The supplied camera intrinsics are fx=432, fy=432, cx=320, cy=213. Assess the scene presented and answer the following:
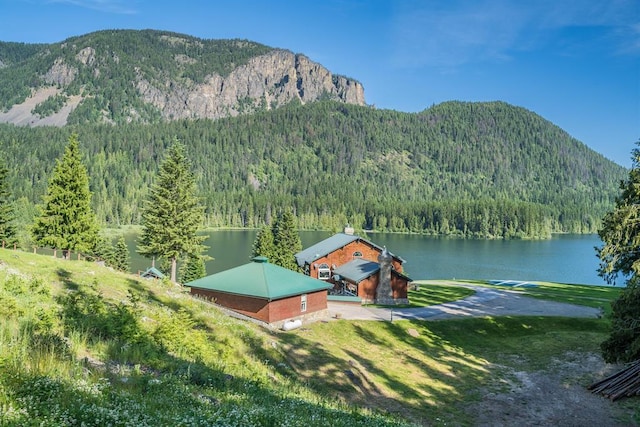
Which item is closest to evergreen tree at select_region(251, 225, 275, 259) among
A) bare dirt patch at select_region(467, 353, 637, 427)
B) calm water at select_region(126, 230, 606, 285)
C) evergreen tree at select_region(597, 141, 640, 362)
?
calm water at select_region(126, 230, 606, 285)

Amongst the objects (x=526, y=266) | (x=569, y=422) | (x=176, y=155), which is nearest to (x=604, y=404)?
(x=569, y=422)

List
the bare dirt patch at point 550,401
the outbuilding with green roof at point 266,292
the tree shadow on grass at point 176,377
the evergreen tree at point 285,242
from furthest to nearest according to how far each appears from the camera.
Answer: the evergreen tree at point 285,242
the outbuilding with green roof at point 266,292
the bare dirt patch at point 550,401
the tree shadow on grass at point 176,377

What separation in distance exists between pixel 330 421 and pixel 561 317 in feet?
116

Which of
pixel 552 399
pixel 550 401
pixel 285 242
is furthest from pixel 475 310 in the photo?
pixel 285 242

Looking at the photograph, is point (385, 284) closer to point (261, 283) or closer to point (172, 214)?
point (261, 283)

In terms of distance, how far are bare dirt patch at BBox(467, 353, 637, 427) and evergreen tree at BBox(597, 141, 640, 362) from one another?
2.64m

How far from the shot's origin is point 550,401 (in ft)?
69.6

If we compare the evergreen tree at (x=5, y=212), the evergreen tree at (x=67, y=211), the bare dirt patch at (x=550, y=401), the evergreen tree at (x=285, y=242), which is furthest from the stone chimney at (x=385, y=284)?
the evergreen tree at (x=5, y=212)

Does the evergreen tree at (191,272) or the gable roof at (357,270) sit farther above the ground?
the gable roof at (357,270)

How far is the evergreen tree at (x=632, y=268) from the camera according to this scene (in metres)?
20.4

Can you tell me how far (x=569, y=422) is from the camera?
62.2 ft

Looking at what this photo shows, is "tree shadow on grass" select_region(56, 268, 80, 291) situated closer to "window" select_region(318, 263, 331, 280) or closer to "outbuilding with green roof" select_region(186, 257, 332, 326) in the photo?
"outbuilding with green roof" select_region(186, 257, 332, 326)

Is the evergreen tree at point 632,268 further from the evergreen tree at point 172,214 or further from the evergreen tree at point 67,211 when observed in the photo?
the evergreen tree at point 67,211

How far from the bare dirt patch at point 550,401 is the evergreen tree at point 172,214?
29.7m
